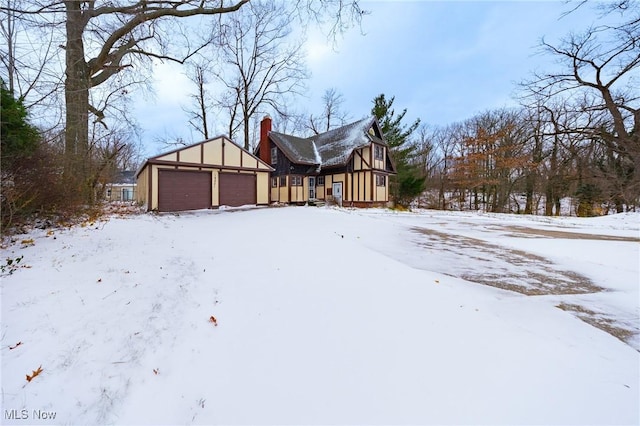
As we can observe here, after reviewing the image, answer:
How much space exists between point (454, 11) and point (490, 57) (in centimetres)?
559

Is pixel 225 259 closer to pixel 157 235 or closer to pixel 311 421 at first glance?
pixel 157 235

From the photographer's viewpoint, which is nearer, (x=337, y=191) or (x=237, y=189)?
(x=237, y=189)

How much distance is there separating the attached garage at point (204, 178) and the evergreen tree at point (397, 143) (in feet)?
43.9

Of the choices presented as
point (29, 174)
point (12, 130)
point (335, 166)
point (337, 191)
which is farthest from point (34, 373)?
point (337, 191)

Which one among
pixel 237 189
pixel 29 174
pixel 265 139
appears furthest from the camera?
pixel 265 139

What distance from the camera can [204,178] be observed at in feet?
47.4

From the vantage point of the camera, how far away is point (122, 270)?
144 inches

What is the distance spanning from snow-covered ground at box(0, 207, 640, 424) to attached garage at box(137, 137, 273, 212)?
9.18 meters

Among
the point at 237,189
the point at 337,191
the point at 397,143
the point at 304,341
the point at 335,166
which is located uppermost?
the point at 397,143

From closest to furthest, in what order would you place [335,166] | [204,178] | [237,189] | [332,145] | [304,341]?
[304,341] → [204,178] → [237,189] → [335,166] → [332,145]

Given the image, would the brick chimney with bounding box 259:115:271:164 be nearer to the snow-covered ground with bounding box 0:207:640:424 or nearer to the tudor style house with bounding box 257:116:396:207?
the tudor style house with bounding box 257:116:396:207

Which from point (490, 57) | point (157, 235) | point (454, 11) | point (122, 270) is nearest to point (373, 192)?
point (490, 57)

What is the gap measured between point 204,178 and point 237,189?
6.83ft

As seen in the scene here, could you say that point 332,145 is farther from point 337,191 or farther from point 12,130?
point 12,130
